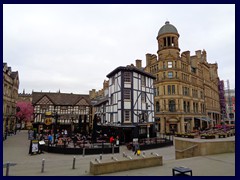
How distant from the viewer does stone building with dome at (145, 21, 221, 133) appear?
117ft

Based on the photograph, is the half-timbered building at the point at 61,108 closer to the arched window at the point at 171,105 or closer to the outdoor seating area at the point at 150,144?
the arched window at the point at 171,105

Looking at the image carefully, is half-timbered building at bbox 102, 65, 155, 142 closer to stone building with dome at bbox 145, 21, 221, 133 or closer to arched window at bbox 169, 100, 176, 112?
stone building with dome at bbox 145, 21, 221, 133

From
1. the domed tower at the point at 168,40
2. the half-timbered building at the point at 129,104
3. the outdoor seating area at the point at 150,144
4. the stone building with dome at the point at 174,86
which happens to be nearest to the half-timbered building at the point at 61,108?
the stone building with dome at the point at 174,86

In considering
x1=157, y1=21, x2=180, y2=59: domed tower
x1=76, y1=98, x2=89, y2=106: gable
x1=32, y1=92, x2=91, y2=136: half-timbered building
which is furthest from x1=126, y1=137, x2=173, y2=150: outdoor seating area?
x1=76, y1=98, x2=89, y2=106: gable

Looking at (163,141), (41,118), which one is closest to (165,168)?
(163,141)

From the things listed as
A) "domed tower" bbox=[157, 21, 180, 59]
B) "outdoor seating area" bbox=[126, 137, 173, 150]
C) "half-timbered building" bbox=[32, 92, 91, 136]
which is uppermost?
"domed tower" bbox=[157, 21, 180, 59]

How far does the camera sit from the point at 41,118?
4262 centimetres

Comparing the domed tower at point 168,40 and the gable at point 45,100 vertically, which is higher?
the domed tower at point 168,40

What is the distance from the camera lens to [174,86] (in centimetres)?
3606

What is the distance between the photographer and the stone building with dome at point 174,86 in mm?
35781

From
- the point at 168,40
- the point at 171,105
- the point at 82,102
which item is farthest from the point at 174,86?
the point at 82,102

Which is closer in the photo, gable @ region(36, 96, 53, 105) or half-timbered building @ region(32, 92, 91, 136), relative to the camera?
half-timbered building @ region(32, 92, 91, 136)

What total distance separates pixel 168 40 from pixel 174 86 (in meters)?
10.0

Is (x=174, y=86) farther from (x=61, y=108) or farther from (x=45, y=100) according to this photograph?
(x=45, y=100)
